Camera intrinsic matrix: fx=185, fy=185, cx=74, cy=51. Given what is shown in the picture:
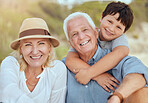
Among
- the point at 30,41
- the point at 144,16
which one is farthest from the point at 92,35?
the point at 144,16

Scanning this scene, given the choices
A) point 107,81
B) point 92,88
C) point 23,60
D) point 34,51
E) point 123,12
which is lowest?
point 92,88

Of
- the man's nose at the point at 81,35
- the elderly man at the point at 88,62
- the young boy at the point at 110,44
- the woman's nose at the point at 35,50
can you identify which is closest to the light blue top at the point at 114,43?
the young boy at the point at 110,44

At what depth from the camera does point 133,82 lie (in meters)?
1.91

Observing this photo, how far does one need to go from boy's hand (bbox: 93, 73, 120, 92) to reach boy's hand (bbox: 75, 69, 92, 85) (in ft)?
0.39

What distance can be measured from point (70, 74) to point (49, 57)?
1.19 ft

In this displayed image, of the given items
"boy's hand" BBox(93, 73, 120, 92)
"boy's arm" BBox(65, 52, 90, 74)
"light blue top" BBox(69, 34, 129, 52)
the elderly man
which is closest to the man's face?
the elderly man

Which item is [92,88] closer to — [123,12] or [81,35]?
[81,35]

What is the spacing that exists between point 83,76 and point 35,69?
63 centimetres

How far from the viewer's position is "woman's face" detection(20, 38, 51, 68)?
220 centimetres

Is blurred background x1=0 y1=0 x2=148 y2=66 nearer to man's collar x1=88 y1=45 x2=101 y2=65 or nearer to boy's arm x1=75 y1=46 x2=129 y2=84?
man's collar x1=88 y1=45 x2=101 y2=65

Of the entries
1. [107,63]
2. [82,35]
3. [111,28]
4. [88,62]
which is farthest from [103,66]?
[111,28]

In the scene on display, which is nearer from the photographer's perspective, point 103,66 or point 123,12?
point 103,66

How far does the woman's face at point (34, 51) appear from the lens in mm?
2197

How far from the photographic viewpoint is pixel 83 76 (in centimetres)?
226
